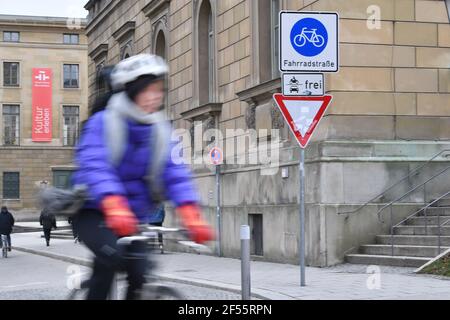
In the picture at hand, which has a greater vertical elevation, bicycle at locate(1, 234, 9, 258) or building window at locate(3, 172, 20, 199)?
building window at locate(3, 172, 20, 199)

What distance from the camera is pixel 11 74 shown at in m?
71.1

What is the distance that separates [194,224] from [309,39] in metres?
7.55

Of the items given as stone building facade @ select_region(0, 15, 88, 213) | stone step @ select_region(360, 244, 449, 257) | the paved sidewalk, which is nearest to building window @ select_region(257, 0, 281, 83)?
the paved sidewalk

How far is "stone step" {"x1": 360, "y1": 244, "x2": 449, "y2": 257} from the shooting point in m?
13.8

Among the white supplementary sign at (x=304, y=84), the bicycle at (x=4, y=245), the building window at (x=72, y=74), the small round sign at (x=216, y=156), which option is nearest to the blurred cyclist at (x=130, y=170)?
the white supplementary sign at (x=304, y=84)

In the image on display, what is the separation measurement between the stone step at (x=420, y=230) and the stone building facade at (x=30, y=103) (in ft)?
186

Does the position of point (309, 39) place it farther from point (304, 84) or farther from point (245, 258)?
point (245, 258)

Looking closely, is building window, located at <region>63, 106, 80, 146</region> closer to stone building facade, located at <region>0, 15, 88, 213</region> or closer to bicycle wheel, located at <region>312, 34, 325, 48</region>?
stone building facade, located at <region>0, 15, 88, 213</region>

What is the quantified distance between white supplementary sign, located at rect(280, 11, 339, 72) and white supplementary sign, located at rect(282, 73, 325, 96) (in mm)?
102

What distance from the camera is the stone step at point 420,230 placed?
14.4 meters

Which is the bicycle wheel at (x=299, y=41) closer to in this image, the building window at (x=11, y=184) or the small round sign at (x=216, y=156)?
the small round sign at (x=216, y=156)

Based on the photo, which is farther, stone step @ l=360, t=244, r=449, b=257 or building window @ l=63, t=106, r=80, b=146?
building window @ l=63, t=106, r=80, b=146

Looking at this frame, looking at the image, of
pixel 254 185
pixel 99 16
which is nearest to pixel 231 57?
pixel 254 185
